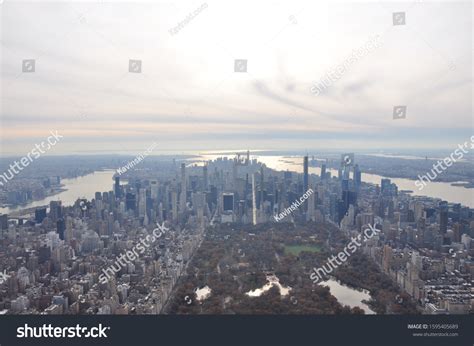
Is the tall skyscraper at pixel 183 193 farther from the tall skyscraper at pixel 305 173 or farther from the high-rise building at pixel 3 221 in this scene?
the high-rise building at pixel 3 221

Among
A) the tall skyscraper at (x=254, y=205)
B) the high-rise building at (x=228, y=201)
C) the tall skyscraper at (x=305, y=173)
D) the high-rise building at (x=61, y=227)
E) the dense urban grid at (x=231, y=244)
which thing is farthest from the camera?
the high-rise building at (x=228, y=201)

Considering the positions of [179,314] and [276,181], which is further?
[276,181]

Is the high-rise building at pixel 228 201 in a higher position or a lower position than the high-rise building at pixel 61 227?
higher

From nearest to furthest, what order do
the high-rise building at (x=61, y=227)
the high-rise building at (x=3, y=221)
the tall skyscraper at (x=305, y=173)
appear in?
1. the high-rise building at (x=3, y=221)
2. the high-rise building at (x=61, y=227)
3. the tall skyscraper at (x=305, y=173)

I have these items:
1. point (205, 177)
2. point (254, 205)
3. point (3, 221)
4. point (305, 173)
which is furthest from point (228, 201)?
point (3, 221)

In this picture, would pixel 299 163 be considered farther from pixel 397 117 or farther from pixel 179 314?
pixel 179 314

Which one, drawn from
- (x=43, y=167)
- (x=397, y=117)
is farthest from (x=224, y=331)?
(x=397, y=117)

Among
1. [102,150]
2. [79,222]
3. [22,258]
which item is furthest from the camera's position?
[79,222]

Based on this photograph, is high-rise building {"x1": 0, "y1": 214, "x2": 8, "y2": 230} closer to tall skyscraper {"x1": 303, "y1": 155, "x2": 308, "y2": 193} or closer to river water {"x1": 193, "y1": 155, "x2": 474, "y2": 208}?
river water {"x1": 193, "y1": 155, "x2": 474, "y2": 208}

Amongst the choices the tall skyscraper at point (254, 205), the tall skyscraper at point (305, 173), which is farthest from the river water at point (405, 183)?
the tall skyscraper at point (254, 205)

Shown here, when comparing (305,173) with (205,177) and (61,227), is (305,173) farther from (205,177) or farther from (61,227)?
(61,227)
